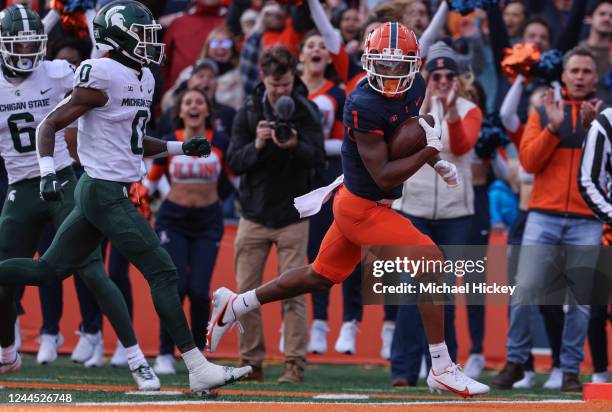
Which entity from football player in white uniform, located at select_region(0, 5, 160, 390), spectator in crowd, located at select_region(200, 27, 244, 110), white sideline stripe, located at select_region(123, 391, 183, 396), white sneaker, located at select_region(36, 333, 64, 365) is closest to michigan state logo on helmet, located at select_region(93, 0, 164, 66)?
football player in white uniform, located at select_region(0, 5, 160, 390)

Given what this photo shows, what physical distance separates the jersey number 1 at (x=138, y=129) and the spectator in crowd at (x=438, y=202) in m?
2.10

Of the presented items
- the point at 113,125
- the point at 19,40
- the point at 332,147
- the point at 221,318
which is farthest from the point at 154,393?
the point at 332,147

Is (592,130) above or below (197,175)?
above

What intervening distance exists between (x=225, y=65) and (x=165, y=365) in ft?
10.8

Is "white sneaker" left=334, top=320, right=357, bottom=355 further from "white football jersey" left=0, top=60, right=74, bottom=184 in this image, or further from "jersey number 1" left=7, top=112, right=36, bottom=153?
"jersey number 1" left=7, top=112, right=36, bottom=153

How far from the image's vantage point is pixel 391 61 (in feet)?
21.1

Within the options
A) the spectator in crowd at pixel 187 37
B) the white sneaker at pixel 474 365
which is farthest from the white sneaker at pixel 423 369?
the spectator in crowd at pixel 187 37

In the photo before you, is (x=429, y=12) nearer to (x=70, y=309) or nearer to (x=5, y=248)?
(x=70, y=309)

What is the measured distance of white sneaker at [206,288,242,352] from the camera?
699 cm

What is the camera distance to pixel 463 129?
8258 millimetres

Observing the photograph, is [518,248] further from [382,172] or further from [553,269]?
[382,172]

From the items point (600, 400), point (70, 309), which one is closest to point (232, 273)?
point (70, 309)

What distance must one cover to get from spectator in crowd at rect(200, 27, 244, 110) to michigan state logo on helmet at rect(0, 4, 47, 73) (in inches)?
149

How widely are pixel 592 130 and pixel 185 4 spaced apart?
6.33 meters
